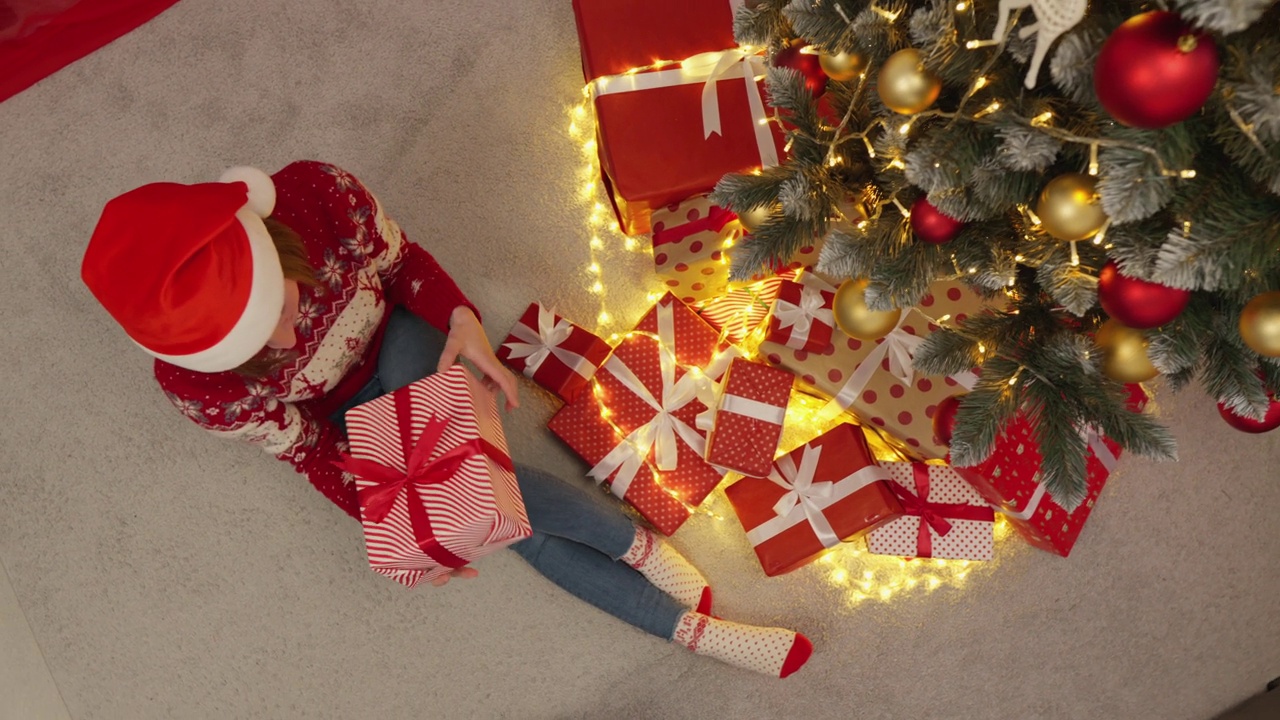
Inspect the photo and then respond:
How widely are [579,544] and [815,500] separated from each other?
0.51 meters

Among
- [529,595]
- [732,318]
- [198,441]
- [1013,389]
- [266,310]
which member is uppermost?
[266,310]

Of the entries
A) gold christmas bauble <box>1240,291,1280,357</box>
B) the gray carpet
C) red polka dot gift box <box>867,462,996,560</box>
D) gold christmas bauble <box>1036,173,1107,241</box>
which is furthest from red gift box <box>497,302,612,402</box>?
gold christmas bauble <box>1240,291,1280,357</box>

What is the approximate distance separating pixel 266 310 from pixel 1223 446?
2052 millimetres

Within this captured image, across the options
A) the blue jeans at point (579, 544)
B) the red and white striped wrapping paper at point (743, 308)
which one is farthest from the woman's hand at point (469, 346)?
the red and white striped wrapping paper at point (743, 308)

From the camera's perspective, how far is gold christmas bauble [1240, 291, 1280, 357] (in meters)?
0.83

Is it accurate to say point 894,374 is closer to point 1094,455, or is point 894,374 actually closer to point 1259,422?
point 1094,455

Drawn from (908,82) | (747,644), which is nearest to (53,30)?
(908,82)

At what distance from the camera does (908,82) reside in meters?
0.91

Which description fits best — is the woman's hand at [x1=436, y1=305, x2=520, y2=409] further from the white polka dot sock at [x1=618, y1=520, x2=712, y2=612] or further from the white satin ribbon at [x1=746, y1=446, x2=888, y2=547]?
the white satin ribbon at [x1=746, y1=446, x2=888, y2=547]

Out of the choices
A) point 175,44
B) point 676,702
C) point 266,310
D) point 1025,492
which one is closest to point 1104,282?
point 1025,492

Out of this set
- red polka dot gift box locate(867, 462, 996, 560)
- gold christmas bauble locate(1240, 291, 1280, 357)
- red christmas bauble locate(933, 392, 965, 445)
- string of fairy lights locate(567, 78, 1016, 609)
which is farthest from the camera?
string of fairy lights locate(567, 78, 1016, 609)

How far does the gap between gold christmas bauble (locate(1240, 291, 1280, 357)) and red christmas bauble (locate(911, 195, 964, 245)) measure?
12.4 inches

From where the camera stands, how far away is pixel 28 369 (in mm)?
1884

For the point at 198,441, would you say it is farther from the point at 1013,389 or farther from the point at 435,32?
the point at 1013,389
